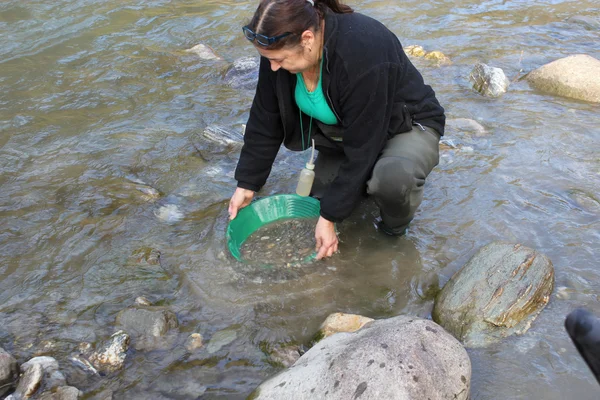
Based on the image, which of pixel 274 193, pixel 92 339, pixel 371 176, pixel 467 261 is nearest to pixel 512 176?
pixel 467 261

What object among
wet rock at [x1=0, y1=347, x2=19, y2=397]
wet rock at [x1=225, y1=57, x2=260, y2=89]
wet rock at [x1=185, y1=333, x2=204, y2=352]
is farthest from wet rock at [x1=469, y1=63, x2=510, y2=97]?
wet rock at [x1=0, y1=347, x2=19, y2=397]

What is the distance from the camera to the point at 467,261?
9.54 feet

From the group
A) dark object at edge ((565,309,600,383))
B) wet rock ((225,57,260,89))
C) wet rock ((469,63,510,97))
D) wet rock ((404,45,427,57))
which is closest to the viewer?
dark object at edge ((565,309,600,383))

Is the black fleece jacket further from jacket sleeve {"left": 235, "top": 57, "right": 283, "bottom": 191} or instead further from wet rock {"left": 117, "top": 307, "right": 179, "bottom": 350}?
wet rock {"left": 117, "top": 307, "right": 179, "bottom": 350}

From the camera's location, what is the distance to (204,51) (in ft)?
20.3

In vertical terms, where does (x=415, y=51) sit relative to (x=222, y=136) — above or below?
below

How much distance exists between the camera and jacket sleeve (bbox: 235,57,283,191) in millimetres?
3000

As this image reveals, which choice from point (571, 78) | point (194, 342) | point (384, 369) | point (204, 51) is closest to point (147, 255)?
point (194, 342)

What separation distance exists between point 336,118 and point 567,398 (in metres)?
1.69

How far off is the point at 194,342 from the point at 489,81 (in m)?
3.85

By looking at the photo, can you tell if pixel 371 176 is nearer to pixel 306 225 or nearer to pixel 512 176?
pixel 306 225

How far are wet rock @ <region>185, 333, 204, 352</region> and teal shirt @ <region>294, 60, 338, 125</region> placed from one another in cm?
131

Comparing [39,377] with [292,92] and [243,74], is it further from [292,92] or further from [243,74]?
[243,74]

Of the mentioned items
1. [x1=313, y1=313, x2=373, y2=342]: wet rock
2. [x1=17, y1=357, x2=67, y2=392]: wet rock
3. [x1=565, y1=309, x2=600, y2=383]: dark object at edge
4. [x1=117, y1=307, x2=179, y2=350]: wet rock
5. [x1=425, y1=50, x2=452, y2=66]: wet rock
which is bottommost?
[x1=425, y1=50, x2=452, y2=66]: wet rock
